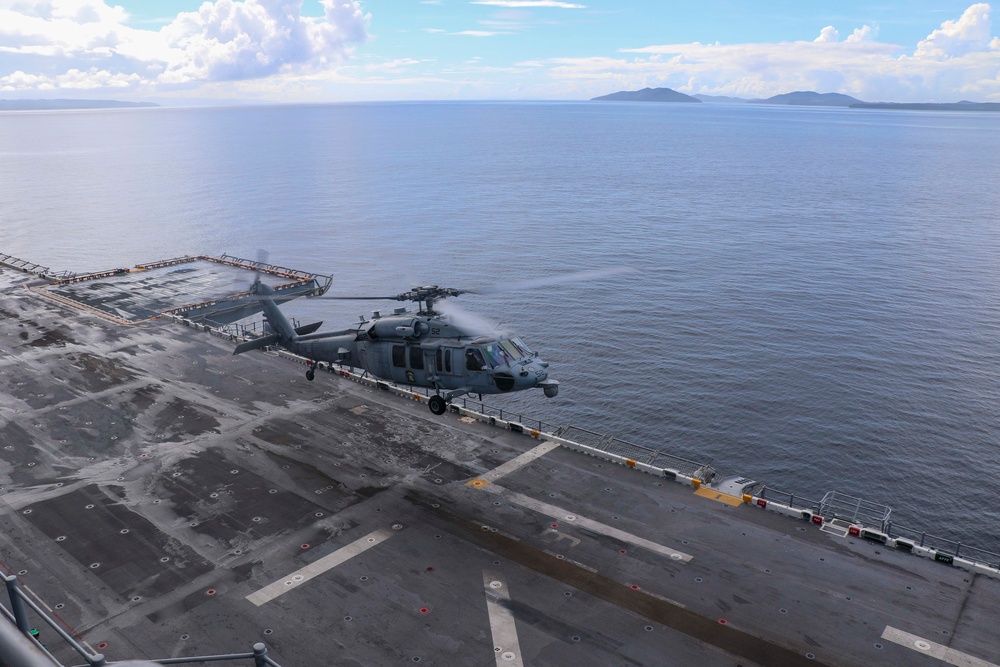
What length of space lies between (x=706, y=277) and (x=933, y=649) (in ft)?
181

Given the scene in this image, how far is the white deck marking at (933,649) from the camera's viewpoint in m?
18.1

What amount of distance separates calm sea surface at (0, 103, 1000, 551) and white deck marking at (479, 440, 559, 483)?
43.8 ft

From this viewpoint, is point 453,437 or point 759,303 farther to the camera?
point 759,303

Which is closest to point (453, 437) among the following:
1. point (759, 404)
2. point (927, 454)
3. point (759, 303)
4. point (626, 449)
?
point (626, 449)

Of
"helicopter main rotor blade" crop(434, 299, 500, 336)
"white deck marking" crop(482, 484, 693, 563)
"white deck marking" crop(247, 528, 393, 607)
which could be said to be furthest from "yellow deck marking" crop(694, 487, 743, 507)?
"white deck marking" crop(247, 528, 393, 607)

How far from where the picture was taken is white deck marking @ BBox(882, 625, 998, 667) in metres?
18.1

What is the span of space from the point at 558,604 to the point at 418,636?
4.17 m

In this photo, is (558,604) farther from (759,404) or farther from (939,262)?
(939,262)

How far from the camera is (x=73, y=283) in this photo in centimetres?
6175

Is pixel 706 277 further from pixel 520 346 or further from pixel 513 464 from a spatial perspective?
pixel 520 346

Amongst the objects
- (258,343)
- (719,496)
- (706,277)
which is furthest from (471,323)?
(706,277)

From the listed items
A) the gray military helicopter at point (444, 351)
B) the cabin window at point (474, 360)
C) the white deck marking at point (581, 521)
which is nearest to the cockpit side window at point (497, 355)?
the gray military helicopter at point (444, 351)

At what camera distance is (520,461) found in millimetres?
29281

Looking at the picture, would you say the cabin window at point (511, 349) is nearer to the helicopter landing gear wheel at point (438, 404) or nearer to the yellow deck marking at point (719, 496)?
the helicopter landing gear wheel at point (438, 404)
